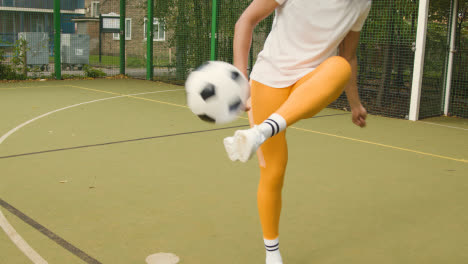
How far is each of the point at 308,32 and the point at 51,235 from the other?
2.15 m

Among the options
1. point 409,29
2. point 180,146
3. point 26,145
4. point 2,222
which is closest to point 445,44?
point 409,29

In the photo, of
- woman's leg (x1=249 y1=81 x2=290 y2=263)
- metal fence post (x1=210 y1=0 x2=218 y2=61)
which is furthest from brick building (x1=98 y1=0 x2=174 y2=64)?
woman's leg (x1=249 y1=81 x2=290 y2=263)

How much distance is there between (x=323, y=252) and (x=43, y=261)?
5.48 ft

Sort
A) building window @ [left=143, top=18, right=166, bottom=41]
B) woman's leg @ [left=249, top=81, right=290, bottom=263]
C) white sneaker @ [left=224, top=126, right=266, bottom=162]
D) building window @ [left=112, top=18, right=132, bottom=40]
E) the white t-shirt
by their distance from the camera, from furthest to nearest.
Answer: building window @ [left=112, top=18, right=132, bottom=40]
building window @ [left=143, top=18, right=166, bottom=41]
woman's leg @ [left=249, top=81, right=290, bottom=263]
the white t-shirt
white sneaker @ [left=224, top=126, right=266, bottom=162]

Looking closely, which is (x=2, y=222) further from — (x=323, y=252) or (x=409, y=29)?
(x=409, y=29)

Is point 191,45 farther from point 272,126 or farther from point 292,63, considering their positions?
point 272,126

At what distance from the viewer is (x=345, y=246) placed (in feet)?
11.0

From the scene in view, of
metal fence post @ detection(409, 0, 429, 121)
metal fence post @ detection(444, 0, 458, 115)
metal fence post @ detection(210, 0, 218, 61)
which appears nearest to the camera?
metal fence post @ detection(409, 0, 429, 121)

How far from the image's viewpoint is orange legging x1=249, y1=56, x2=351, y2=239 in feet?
6.97

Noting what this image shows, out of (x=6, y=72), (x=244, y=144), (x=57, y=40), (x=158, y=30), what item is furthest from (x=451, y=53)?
(x=6, y=72)

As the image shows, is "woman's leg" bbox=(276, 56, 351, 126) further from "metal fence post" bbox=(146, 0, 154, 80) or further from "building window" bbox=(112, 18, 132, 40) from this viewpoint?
"building window" bbox=(112, 18, 132, 40)

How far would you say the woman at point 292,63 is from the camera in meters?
2.19

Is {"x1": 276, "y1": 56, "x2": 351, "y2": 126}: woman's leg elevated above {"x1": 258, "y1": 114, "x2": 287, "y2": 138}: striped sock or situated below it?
above

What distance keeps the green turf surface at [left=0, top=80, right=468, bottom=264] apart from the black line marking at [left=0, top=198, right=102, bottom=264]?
0.12 feet
